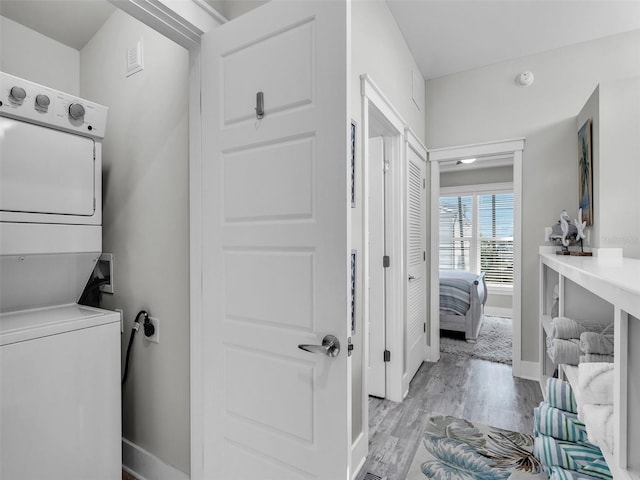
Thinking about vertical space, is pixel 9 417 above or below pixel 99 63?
below

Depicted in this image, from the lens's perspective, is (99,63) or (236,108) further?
(99,63)

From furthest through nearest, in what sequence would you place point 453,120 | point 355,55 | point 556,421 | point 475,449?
point 453,120, point 475,449, point 355,55, point 556,421

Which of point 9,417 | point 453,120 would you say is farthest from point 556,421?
point 453,120

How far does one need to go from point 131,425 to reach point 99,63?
2.11 m

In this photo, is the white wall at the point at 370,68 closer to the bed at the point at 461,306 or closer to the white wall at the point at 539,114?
the white wall at the point at 539,114

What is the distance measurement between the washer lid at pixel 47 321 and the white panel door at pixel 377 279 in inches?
70.0

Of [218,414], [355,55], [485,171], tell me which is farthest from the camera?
[485,171]

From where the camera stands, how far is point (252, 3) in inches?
54.7

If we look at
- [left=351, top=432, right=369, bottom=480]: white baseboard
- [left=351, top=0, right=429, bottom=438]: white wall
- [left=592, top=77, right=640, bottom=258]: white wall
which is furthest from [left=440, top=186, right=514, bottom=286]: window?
[left=351, top=432, right=369, bottom=480]: white baseboard

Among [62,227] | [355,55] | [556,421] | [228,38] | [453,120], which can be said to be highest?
[453,120]

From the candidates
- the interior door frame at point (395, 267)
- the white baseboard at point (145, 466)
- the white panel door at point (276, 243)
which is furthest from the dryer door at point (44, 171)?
the interior door frame at point (395, 267)

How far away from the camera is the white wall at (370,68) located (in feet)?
5.81

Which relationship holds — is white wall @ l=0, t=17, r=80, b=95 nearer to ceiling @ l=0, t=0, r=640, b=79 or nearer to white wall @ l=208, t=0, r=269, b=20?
ceiling @ l=0, t=0, r=640, b=79

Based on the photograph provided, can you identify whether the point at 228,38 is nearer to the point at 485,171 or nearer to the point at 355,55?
the point at 355,55
